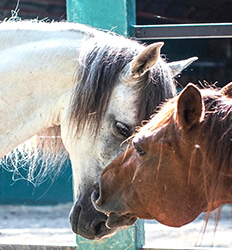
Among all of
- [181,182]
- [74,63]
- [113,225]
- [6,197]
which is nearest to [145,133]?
[181,182]

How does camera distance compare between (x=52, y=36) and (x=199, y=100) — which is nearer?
(x=199, y=100)

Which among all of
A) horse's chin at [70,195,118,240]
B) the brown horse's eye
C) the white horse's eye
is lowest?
horse's chin at [70,195,118,240]

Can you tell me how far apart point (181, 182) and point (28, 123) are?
4.01 ft

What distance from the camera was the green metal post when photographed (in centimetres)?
347

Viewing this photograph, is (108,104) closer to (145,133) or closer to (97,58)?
(97,58)

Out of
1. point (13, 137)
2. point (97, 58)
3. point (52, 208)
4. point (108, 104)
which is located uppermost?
point (97, 58)

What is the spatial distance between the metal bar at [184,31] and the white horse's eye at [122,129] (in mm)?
971

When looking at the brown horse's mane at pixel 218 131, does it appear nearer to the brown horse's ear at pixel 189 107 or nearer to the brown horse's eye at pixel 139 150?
the brown horse's ear at pixel 189 107

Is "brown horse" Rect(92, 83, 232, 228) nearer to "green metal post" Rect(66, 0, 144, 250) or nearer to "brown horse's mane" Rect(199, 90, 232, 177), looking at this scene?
"brown horse's mane" Rect(199, 90, 232, 177)

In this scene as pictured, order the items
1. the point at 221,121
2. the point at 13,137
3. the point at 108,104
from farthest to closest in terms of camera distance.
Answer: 1. the point at 13,137
2. the point at 108,104
3. the point at 221,121

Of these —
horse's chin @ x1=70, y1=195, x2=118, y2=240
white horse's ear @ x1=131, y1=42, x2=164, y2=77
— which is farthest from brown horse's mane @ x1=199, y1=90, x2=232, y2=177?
horse's chin @ x1=70, y1=195, x2=118, y2=240

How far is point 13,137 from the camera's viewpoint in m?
2.93

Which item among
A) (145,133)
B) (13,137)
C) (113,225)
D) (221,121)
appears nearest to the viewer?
(221,121)

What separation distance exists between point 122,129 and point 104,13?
1040 millimetres
